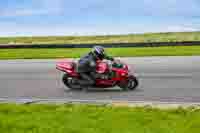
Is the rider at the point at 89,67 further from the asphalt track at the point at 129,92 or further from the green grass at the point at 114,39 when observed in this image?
the green grass at the point at 114,39

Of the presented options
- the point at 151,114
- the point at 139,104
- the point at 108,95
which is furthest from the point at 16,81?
the point at 151,114

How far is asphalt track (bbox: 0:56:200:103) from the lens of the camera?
14.1m

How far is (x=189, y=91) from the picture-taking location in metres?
14.8

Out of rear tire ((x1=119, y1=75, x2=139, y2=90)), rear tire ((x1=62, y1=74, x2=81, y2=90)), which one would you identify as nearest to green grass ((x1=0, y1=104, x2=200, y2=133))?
rear tire ((x1=119, y1=75, x2=139, y2=90))

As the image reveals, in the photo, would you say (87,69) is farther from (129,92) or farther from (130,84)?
(129,92)

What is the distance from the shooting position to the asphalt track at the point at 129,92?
14.1 m

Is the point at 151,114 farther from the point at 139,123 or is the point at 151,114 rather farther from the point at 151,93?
the point at 151,93

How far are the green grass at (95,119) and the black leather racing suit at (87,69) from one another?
376cm

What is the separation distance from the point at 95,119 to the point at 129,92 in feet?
16.4

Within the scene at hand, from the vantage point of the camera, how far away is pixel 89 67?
15.3m

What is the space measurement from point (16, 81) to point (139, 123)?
965 cm

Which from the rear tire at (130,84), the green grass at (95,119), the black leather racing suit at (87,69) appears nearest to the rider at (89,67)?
the black leather racing suit at (87,69)

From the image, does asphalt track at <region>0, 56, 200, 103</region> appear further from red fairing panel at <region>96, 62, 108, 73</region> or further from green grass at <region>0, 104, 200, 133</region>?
green grass at <region>0, 104, 200, 133</region>

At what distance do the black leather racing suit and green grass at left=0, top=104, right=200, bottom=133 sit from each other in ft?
12.3
